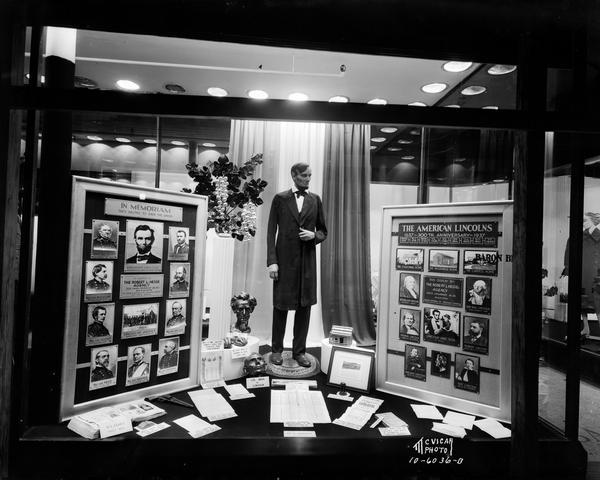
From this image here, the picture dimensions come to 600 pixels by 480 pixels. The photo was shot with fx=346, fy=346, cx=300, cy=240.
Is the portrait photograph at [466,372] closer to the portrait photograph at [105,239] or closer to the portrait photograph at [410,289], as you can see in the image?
the portrait photograph at [410,289]

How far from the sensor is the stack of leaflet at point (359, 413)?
200 centimetres

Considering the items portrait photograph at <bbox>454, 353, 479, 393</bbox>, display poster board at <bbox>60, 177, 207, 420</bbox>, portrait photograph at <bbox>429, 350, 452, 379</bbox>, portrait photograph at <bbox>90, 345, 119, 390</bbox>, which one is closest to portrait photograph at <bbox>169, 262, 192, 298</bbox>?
display poster board at <bbox>60, 177, 207, 420</bbox>

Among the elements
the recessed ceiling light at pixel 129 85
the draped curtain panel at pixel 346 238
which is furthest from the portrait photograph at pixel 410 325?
the recessed ceiling light at pixel 129 85

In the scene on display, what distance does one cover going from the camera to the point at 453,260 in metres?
2.31

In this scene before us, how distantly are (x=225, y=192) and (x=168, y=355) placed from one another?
4.29 feet

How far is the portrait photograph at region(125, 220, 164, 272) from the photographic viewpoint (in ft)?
7.05

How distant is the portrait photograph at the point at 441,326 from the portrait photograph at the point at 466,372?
10cm

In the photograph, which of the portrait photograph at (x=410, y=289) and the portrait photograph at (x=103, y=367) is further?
the portrait photograph at (x=410, y=289)

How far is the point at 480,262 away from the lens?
7.25 feet

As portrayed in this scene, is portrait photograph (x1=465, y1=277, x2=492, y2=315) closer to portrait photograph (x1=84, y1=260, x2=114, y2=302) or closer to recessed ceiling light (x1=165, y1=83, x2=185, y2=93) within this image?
portrait photograph (x1=84, y1=260, x2=114, y2=302)

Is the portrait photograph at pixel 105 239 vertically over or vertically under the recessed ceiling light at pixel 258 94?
under

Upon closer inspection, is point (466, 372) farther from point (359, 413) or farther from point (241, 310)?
point (241, 310)

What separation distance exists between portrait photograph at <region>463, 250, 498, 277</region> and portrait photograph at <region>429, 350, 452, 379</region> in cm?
57

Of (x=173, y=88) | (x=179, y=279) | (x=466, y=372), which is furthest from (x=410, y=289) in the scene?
(x=173, y=88)
